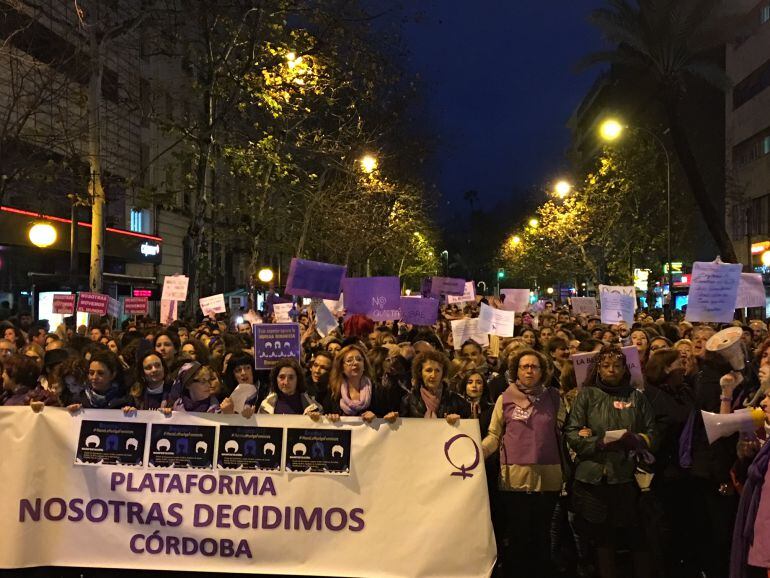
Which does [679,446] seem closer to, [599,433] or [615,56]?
[599,433]

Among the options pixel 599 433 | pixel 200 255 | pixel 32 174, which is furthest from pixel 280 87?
pixel 599 433

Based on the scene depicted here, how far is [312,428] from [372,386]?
0.74m

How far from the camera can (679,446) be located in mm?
5473

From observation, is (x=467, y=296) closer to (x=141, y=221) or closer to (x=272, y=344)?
(x=272, y=344)

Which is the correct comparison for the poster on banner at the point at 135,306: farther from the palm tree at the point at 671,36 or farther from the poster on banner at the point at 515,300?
the palm tree at the point at 671,36

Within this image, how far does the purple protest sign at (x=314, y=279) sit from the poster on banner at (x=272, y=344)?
3.65 m

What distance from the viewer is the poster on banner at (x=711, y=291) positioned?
402 inches

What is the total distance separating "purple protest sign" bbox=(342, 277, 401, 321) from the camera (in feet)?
38.6

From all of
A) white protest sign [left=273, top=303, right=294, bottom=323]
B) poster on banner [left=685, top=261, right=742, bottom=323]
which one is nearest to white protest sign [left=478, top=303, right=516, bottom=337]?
poster on banner [left=685, top=261, right=742, bottom=323]

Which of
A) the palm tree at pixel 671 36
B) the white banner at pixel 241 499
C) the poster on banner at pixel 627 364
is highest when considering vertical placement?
the palm tree at pixel 671 36

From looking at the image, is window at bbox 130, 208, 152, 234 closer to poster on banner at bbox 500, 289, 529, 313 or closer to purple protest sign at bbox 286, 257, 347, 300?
poster on banner at bbox 500, 289, 529, 313

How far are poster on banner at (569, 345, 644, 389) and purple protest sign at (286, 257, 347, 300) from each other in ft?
18.7

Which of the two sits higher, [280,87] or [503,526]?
[280,87]

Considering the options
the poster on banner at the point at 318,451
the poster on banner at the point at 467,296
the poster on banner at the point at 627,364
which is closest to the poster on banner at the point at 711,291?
the poster on banner at the point at 627,364
